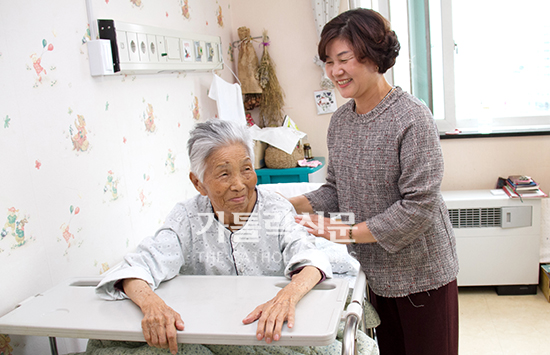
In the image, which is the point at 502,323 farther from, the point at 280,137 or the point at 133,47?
the point at 133,47

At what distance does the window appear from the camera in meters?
3.23

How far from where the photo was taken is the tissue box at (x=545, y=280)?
296 cm

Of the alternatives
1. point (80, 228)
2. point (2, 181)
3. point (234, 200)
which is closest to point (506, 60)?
point (234, 200)

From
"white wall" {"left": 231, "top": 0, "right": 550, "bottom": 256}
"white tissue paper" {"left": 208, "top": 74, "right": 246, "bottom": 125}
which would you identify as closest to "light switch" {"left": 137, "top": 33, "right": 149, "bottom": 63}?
"white tissue paper" {"left": 208, "top": 74, "right": 246, "bottom": 125}

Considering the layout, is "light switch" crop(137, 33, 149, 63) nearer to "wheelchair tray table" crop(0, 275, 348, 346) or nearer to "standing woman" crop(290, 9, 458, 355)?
"standing woman" crop(290, 9, 458, 355)

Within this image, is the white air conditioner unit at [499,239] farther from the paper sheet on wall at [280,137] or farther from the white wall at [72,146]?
the white wall at [72,146]

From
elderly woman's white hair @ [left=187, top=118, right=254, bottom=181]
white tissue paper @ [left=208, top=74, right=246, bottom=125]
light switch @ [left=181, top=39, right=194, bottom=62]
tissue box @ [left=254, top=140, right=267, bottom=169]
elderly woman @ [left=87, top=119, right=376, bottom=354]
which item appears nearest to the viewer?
elderly woman @ [left=87, top=119, right=376, bottom=354]

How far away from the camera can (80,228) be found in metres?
1.70

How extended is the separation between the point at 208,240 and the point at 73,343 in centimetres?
64

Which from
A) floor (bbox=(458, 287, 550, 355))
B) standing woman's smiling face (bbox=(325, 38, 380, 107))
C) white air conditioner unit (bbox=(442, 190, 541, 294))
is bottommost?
floor (bbox=(458, 287, 550, 355))

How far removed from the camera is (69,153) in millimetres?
1655

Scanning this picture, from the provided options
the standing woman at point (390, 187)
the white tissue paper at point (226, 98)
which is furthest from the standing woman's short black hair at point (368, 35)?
the white tissue paper at point (226, 98)

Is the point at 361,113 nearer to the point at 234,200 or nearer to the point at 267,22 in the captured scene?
the point at 234,200

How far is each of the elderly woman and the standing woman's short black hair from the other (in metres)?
0.42
